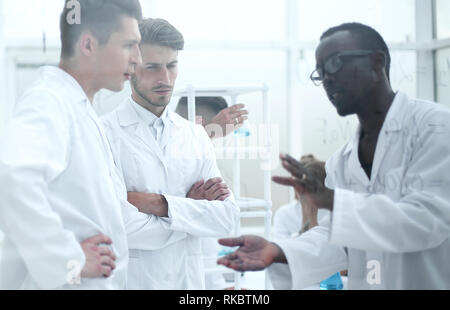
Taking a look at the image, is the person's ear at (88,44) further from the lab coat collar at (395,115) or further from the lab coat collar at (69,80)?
the lab coat collar at (395,115)

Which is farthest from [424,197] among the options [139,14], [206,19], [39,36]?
[39,36]

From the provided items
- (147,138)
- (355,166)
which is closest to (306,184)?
(355,166)

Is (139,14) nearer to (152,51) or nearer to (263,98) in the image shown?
(152,51)

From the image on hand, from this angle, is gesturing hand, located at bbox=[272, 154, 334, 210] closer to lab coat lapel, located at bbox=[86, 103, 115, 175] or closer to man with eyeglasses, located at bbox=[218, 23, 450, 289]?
man with eyeglasses, located at bbox=[218, 23, 450, 289]

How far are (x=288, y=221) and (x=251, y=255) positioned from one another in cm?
15

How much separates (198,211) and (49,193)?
35cm

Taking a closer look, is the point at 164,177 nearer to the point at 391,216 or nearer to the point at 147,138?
the point at 147,138

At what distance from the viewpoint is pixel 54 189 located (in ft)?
3.32

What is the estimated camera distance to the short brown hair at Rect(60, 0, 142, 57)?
1107 mm

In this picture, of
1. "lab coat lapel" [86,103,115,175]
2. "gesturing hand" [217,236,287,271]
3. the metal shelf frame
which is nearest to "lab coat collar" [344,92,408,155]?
the metal shelf frame

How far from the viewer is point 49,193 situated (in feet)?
3.30

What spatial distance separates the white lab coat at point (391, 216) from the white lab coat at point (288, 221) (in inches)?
1.6

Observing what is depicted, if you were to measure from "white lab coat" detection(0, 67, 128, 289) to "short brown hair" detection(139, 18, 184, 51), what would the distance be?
214 millimetres

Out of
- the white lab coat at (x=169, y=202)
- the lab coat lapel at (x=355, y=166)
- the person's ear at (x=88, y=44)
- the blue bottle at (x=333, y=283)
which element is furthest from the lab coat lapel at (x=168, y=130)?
the blue bottle at (x=333, y=283)
